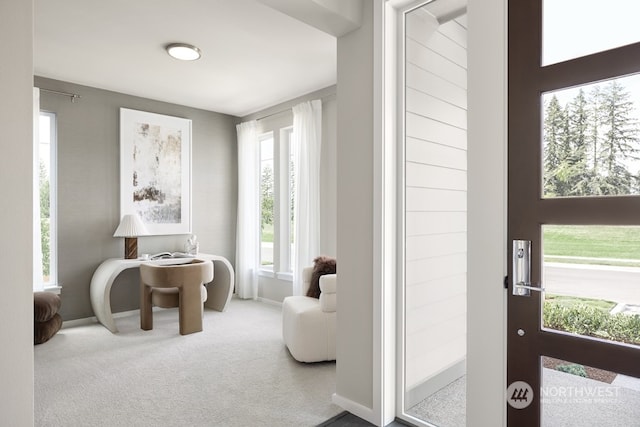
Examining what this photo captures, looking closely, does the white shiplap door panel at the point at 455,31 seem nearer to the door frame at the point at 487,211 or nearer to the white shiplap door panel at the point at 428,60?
the white shiplap door panel at the point at 428,60

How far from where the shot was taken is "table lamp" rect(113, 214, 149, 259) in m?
4.43

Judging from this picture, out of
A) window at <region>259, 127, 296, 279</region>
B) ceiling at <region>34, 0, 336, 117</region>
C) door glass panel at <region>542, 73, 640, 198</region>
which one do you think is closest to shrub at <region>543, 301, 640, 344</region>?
door glass panel at <region>542, 73, 640, 198</region>

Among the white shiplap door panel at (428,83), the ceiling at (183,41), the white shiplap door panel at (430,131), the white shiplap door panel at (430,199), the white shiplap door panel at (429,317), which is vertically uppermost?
the ceiling at (183,41)

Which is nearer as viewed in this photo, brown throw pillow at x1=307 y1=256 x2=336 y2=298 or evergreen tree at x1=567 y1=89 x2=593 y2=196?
evergreen tree at x1=567 y1=89 x2=593 y2=196

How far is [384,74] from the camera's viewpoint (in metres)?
2.17

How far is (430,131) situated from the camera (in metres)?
2.33

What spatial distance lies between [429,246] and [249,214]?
3534 mm

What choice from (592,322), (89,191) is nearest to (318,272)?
(592,322)

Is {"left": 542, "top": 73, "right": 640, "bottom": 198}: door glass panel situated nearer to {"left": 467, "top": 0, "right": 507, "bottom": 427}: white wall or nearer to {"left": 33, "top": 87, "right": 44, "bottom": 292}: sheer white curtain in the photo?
{"left": 467, "top": 0, "right": 507, "bottom": 427}: white wall

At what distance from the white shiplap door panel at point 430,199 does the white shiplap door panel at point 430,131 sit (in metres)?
0.22

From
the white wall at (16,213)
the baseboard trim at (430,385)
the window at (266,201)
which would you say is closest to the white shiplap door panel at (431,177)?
the baseboard trim at (430,385)

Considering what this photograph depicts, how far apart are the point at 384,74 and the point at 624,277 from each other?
4.84 ft

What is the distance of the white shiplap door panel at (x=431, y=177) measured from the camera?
2246 millimetres

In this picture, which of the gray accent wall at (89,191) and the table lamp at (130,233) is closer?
the gray accent wall at (89,191)
